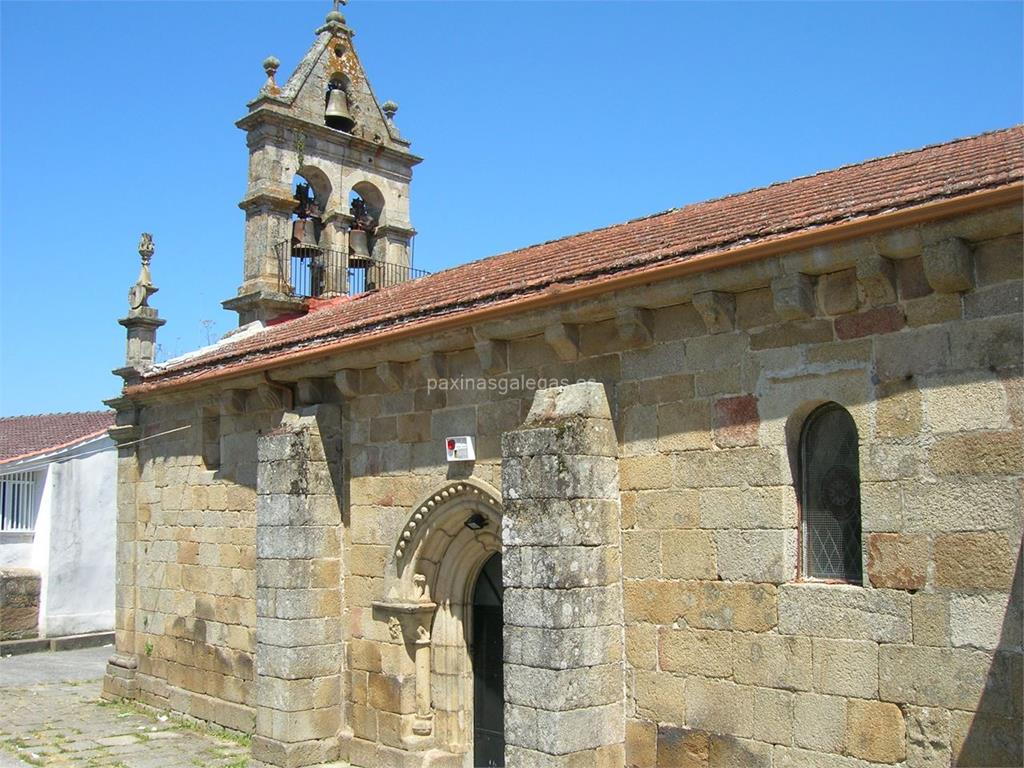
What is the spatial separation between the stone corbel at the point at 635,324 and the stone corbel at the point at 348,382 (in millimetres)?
3235

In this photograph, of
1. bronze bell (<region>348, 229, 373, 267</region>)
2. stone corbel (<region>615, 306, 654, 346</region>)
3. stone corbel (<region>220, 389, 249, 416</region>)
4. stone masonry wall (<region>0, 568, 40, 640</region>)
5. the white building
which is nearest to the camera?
stone corbel (<region>615, 306, 654, 346</region>)

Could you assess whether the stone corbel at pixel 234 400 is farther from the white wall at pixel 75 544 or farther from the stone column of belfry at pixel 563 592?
the white wall at pixel 75 544

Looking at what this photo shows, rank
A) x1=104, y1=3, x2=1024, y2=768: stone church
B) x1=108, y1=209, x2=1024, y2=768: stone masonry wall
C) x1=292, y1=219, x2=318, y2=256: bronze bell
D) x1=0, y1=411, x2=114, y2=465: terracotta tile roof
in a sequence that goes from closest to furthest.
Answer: x1=108, y1=209, x2=1024, y2=768: stone masonry wall → x1=104, y1=3, x2=1024, y2=768: stone church → x1=292, y1=219, x2=318, y2=256: bronze bell → x1=0, y1=411, x2=114, y2=465: terracotta tile roof

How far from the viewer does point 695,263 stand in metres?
6.72

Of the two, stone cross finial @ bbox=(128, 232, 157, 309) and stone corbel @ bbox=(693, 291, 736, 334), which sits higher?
stone cross finial @ bbox=(128, 232, 157, 309)

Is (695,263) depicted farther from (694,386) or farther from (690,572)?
(690,572)

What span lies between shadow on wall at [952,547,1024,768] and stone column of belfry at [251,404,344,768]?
5976mm

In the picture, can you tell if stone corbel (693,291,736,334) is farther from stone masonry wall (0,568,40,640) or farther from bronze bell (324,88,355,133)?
stone masonry wall (0,568,40,640)

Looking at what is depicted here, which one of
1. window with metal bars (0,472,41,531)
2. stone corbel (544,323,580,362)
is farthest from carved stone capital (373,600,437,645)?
window with metal bars (0,472,41,531)

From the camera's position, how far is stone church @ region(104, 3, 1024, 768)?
584cm

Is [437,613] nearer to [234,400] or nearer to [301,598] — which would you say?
[301,598]

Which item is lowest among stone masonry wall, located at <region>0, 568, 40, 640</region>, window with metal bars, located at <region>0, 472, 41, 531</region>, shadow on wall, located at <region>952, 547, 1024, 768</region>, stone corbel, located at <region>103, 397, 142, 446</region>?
stone masonry wall, located at <region>0, 568, 40, 640</region>

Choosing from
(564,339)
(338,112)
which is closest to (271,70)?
(338,112)

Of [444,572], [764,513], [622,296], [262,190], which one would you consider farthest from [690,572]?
[262,190]
